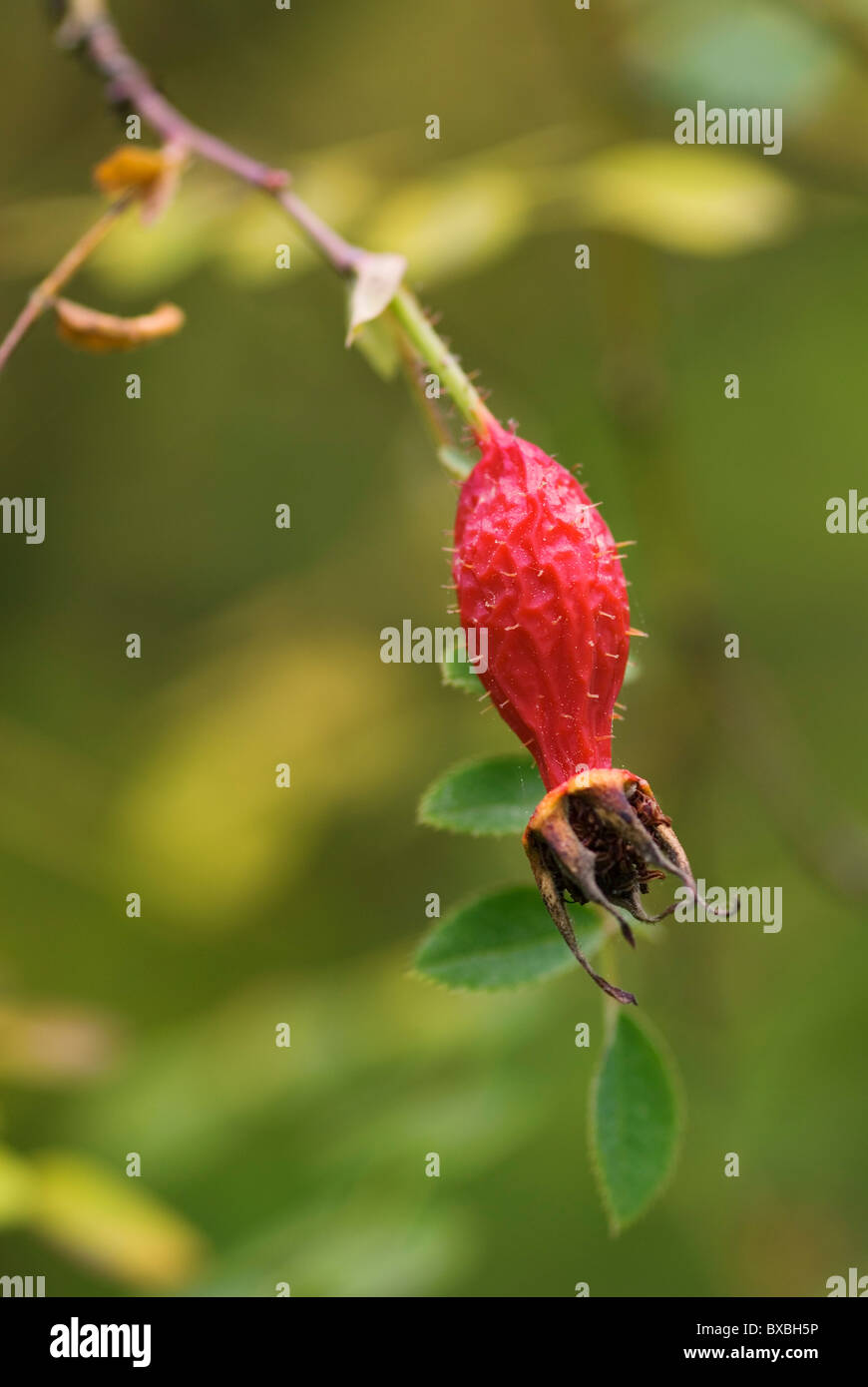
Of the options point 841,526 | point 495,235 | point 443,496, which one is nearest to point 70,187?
point 443,496

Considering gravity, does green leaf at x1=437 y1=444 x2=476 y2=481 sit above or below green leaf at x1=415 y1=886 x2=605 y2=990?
above

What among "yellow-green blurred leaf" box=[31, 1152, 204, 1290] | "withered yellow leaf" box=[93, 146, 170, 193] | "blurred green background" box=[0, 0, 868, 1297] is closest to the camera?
"withered yellow leaf" box=[93, 146, 170, 193]

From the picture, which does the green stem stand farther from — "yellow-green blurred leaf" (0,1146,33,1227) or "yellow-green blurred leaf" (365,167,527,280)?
"yellow-green blurred leaf" (0,1146,33,1227)

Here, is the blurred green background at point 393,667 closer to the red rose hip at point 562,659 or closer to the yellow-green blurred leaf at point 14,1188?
the yellow-green blurred leaf at point 14,1188

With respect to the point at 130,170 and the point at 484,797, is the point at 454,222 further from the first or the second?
the point at 484,797
